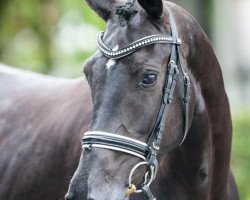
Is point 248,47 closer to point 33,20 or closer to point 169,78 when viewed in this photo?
point 33,20

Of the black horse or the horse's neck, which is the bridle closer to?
the black horse

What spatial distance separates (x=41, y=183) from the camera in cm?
609

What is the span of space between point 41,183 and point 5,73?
1568 mm

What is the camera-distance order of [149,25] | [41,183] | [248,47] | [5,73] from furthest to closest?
[248,47]
[5,73]
[41,183]
[149,25]

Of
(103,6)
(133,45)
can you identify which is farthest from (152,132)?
(103,6)

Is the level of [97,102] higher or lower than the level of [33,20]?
lower

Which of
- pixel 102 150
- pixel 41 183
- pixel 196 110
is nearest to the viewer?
pixel 102 150

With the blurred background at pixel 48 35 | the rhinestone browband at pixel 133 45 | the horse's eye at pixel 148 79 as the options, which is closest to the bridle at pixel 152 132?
the rhinestone browband at pixel 133 45

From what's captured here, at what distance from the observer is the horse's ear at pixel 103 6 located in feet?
16.4

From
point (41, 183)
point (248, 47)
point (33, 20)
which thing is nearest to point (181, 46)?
point (41, 183)

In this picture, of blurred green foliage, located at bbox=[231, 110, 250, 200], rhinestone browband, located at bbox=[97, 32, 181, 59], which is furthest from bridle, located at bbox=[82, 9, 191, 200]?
blurred green foliage, located at bbox=[231, 110, 250, 200]

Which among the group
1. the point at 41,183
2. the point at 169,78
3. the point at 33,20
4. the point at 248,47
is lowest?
the point at 41,183

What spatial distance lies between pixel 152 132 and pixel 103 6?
0.88 m

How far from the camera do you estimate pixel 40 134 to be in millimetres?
6324
